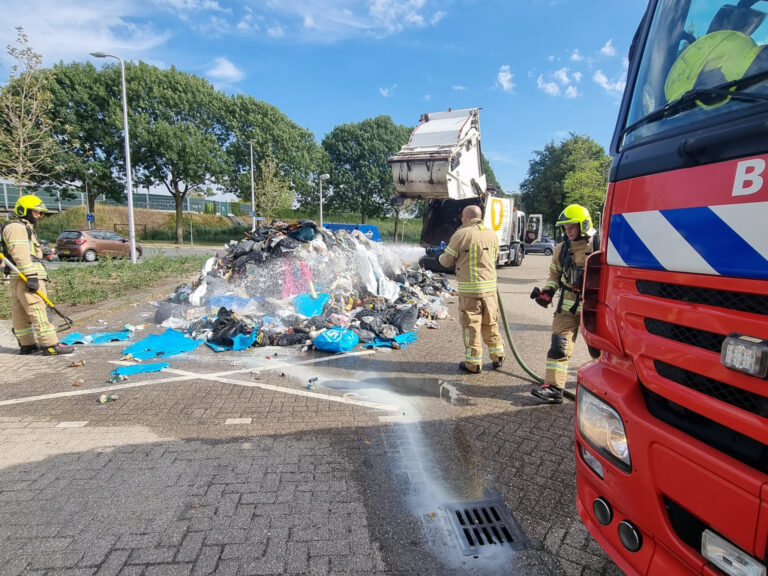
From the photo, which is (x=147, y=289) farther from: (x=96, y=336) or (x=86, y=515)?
(x=86, y=515)

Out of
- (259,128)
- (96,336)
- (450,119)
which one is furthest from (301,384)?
(259,128)

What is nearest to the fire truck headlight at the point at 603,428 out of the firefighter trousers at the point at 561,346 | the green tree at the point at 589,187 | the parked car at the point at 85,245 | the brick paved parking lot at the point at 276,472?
the brick paved parking lot at the point at 276,472

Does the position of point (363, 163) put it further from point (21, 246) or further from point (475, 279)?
point (475, 279)

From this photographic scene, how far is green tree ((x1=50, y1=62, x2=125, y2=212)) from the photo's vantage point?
86.5 ft

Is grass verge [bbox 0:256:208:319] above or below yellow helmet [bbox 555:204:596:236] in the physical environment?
below

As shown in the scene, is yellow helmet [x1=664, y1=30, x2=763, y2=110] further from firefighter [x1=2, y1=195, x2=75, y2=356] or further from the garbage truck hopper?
the garbage truck hopper

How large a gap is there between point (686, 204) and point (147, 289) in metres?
10.4

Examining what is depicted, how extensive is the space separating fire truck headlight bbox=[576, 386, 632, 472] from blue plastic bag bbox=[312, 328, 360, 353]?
13.9 ft

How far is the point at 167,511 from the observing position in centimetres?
246

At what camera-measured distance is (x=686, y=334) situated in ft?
4.65

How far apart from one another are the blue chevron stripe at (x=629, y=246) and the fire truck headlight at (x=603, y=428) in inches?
22.6

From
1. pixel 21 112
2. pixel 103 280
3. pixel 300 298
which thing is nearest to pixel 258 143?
pixel 21 112

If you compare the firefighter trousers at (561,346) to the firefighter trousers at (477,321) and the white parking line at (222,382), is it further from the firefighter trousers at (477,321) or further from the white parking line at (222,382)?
→ the white parking line at (222,382)

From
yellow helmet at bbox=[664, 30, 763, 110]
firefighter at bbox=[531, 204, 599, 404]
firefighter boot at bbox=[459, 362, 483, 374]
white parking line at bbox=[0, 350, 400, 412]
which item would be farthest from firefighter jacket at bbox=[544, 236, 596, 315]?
yellow helmet at bbox=[664, 30, 763, 110]
